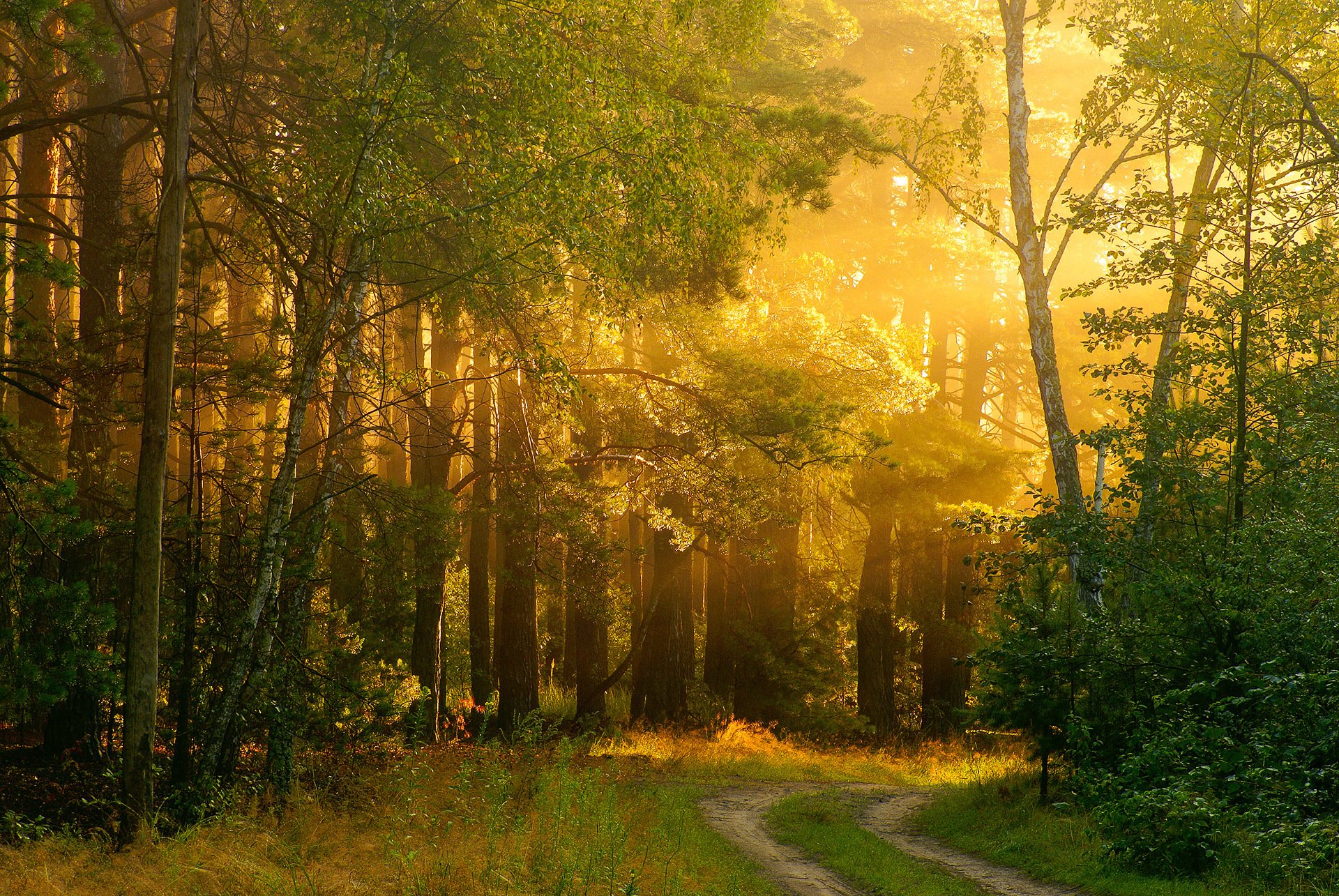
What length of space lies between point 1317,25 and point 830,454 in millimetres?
8148

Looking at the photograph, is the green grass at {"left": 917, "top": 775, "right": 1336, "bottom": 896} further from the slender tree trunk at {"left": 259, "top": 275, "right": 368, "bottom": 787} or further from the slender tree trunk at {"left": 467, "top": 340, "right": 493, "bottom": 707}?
Answer: the slender tree trunk at {"left": 467, "top": 340, "right": 493, "bottom": 707}

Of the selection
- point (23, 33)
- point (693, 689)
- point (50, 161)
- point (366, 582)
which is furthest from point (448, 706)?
point (23, 33)

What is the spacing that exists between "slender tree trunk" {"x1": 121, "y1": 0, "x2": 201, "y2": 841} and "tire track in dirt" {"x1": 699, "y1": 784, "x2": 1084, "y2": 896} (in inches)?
216

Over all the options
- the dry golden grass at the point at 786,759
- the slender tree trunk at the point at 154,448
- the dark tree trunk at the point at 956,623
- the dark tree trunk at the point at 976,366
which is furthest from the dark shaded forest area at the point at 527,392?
the dark tree trunk at the point at 976,366

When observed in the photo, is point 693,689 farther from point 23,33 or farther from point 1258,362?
point 23,33

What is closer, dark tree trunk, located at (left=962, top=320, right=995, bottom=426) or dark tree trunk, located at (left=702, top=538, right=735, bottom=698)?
dark tree trunk, located at (left=702, top=538, right=735, bottom=698)

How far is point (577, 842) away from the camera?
8.86 metres

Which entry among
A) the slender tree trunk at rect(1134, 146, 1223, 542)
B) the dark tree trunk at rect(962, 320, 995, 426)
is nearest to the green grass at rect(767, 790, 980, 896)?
the slender tree trunk at rect(1134, 146, 1223, 542)

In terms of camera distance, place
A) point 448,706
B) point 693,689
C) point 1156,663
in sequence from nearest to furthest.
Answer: point 1156,663 < point 693,689 < point 448,706

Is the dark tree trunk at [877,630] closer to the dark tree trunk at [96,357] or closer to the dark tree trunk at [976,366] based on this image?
the dark tree trunk at [976,366]

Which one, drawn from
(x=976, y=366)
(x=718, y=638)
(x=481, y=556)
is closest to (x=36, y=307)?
(x=481, y=556)

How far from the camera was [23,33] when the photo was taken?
7.94m

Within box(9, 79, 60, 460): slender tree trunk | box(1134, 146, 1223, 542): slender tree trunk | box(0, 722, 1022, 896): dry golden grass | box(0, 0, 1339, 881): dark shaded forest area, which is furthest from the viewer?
box(1134, 146, 1223, 542): slender tree trunk

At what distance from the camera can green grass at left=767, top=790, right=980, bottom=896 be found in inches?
373
